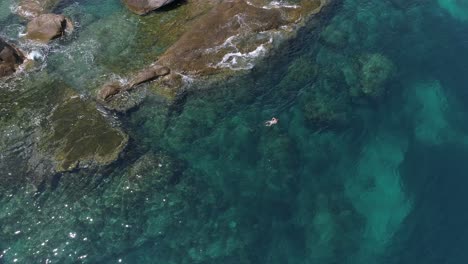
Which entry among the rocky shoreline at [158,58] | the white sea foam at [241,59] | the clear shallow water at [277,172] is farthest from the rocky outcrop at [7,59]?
the white sea foam at [241,59]

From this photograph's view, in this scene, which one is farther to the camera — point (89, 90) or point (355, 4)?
point (355, 4)

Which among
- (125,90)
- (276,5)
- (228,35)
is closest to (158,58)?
(125,90)

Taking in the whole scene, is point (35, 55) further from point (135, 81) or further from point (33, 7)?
point (135, 81)

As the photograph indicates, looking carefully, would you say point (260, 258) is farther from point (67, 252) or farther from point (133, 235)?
point (67, 252)

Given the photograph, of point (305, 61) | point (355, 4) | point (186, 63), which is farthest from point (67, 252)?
point (355, 4)

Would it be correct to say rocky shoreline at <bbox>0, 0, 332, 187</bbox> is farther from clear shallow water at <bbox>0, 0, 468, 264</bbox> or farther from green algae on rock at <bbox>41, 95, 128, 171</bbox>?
clear shallow water at <bbox>0, 0, 468, 264</bbox>

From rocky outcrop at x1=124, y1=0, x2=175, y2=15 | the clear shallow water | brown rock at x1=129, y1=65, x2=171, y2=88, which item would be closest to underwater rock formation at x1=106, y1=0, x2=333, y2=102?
brown rock at x1=129, y1=65, x2=171, y2=88

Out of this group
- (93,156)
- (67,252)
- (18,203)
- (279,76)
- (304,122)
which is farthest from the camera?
(279,76)

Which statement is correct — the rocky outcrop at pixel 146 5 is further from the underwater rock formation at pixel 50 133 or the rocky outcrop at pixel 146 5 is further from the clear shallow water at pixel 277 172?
the underwater rock formation at pixel 50 133
